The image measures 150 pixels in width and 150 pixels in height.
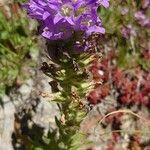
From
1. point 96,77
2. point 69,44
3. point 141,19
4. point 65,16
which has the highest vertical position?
point 65,16

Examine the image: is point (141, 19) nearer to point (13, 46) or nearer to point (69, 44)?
point (13, 46)

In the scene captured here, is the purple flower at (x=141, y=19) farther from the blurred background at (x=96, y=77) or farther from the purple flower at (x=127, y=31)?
the purple flower at (x=127, y=31)

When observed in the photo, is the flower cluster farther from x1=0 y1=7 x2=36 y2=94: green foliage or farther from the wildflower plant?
x1=0 y1=7 x2=36 y2=94: green foliage

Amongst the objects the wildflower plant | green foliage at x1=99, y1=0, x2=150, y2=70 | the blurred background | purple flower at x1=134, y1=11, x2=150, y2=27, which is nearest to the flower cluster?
the wildflower plant

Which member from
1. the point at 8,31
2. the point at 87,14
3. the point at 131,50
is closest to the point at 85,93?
the point at 87,14

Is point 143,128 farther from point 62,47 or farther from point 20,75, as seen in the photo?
point 62,47

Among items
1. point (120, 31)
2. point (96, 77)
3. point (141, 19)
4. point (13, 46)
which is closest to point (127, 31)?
point (120, 31)

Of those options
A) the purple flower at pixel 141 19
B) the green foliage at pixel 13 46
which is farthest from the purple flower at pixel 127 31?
the green foliage at pixel 13 46
